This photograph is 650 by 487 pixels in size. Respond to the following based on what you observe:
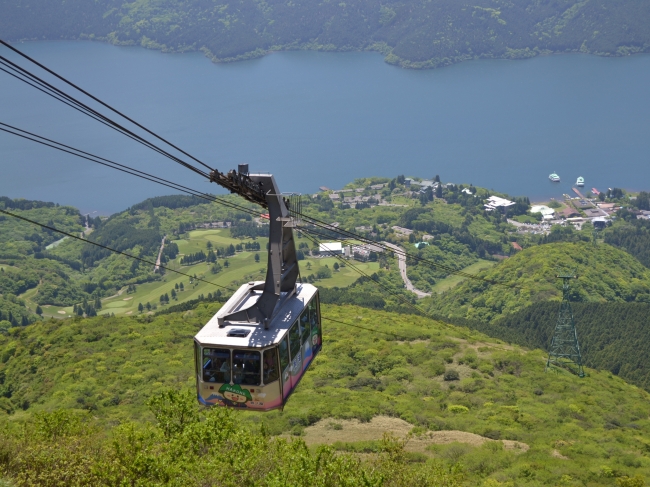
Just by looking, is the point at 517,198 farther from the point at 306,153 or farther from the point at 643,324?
the point at 643,324

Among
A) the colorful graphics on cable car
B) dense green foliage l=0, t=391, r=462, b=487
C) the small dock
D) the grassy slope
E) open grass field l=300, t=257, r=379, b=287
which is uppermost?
the colorful graphics on cable car

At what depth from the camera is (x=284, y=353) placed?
1681 centimetres

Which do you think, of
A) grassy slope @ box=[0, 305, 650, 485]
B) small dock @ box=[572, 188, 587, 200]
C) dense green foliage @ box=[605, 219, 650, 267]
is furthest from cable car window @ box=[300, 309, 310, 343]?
small dock @ box=[572, 188, 587, 200]

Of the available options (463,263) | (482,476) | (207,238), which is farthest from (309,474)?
(207,238)

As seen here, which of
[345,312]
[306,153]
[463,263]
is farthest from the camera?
[306,153]

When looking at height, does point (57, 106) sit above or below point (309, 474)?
below

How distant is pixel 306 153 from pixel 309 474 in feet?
437

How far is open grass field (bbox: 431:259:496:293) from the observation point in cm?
8950

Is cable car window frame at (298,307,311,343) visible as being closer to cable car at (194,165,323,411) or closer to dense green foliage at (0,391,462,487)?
cable car at (194,165,323,411)

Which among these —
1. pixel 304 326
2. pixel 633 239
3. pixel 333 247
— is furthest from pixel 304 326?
pixel 633 239

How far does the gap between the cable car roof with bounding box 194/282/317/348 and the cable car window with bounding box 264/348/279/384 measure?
208 mm

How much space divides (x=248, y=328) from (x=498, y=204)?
105 m

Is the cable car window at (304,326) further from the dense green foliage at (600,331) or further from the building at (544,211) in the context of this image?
the building at (544,211)

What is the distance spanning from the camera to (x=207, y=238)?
354 ft
